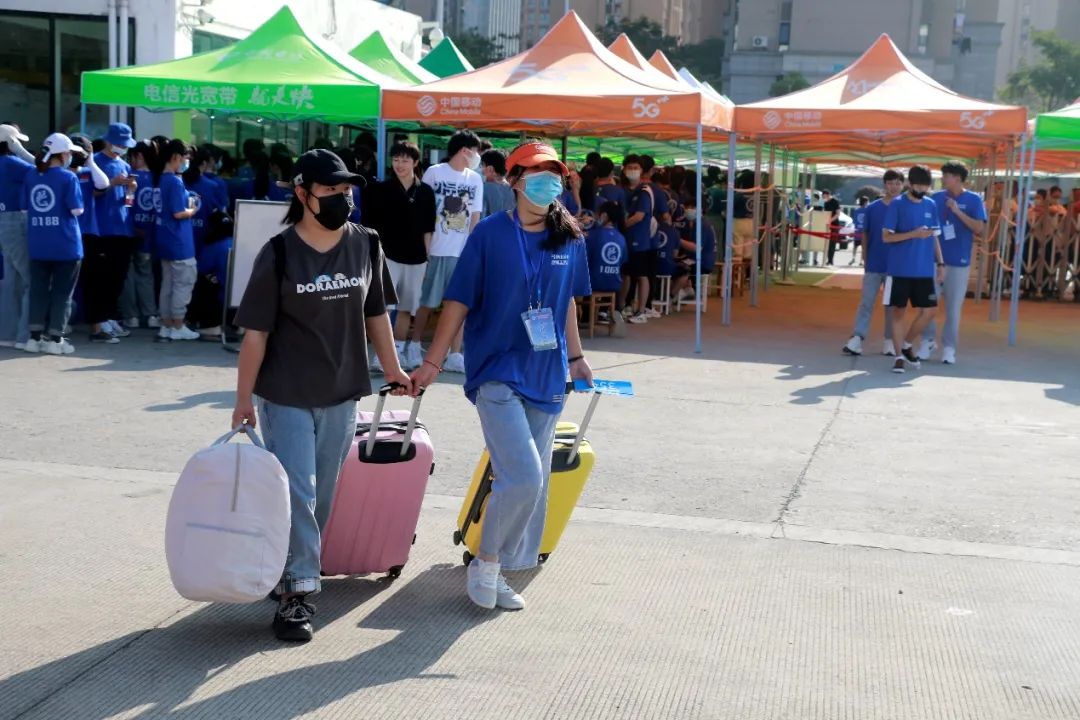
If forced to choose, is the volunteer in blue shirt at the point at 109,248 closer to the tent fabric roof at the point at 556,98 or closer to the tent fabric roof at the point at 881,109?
the tent fabric roof at the point at 556,98

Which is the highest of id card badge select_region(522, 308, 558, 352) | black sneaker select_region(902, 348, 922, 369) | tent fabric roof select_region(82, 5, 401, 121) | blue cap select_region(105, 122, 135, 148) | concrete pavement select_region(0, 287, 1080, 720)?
tent fabric roof select_region(82, 5, 401, 121)

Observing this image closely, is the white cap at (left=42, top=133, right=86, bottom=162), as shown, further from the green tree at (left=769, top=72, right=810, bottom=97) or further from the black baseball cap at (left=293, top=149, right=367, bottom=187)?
the green tree at (left=769, top=72, right=810, bottom=97)

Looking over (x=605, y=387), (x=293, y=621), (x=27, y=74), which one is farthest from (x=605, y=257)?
(x=27, y=74)

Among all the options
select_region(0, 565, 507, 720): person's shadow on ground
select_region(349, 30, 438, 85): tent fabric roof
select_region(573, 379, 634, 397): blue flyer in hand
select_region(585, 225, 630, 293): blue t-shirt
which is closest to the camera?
select_region(0, 565, 507, 720): person's shadow on ground

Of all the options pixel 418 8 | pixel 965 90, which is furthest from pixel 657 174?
pixel 418 8

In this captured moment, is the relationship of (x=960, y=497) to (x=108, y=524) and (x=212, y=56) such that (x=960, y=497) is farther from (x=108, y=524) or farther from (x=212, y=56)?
(x=212, y=56)

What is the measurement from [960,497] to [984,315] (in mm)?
11807

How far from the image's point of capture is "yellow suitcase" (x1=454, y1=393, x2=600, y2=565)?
5391 millimetres

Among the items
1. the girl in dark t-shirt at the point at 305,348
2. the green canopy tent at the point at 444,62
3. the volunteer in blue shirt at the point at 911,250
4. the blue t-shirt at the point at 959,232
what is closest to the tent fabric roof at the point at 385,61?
the green canopy tent at the point at 444,62

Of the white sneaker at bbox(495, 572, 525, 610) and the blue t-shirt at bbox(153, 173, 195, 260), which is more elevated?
the blue t-shirt at bbox(153, 173, 195, 260)

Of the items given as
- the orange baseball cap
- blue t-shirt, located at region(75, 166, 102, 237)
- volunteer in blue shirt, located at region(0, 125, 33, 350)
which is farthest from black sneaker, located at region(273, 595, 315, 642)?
blue t-shirt, located at region(75, 166, 102, 237)

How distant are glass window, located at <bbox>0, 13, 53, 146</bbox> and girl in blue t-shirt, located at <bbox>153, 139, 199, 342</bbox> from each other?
8183 millimetres

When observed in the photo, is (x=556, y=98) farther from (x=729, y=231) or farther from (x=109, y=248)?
(x=109, y=248)

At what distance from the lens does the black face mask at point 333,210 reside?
14.8 ft
